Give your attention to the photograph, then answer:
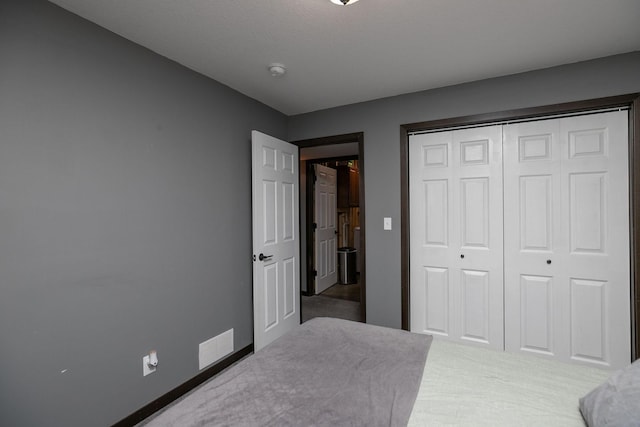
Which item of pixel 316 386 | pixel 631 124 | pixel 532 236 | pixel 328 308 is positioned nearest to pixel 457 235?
pixel 532 236

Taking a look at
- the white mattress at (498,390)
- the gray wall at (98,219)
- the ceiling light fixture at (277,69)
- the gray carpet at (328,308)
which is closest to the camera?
the white mattress at (498,390)

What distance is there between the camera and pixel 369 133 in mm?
2934

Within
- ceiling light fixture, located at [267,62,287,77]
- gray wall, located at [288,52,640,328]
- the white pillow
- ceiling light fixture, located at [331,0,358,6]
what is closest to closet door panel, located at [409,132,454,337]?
gray wall, located at [288,52,640,328]

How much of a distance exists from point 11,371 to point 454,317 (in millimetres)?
2906

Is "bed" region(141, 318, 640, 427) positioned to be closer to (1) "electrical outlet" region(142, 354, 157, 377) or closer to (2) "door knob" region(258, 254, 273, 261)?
(1) "electrical outlet" region(142, 354, 157, 377)

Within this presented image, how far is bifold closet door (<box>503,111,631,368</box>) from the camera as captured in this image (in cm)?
215

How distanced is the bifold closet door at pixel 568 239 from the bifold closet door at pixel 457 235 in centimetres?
10

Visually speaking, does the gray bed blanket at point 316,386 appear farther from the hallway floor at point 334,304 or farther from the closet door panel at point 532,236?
the hallway floor at point 334,304

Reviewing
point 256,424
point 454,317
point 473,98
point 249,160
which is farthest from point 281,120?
point 256,424

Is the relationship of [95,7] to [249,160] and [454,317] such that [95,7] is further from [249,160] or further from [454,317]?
[454,317]

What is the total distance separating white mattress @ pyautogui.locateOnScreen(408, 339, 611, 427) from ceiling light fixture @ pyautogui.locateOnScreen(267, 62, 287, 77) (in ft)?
6.79

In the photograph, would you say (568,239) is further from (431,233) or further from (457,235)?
(431,233)

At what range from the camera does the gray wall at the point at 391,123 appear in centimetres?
232

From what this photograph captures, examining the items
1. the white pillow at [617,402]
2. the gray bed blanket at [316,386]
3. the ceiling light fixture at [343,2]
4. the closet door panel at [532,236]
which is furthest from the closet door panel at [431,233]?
the white pillow at [617,402]
